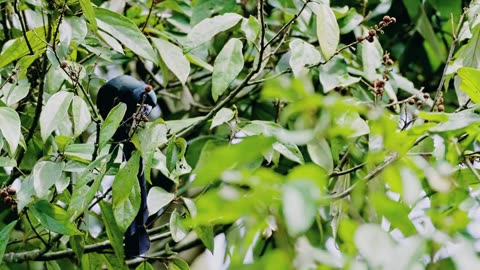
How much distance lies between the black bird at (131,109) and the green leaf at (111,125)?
77mm

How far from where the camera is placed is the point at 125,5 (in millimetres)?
1688

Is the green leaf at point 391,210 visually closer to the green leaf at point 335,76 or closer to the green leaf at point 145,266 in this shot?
the green leaf at point 145,266

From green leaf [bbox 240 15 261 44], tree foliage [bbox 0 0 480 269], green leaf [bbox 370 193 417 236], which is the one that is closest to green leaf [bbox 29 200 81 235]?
tree foliage [bbox 0 0 480 269]

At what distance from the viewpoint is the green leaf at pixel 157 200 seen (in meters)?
1.13

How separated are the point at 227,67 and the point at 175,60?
105 mm

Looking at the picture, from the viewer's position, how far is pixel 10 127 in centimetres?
109

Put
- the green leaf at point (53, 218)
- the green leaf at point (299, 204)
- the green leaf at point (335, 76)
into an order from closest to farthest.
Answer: the green leaf at point (299, 204) → the green leaf at point (53, 218) → the green leaf at point (335, 76)

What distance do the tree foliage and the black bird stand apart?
0.02 m

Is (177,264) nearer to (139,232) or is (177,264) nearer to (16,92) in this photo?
(139,232)

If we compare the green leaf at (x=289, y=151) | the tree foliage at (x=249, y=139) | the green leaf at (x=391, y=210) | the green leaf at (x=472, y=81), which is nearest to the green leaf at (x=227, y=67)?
the tree foliage at (x=249, y=139)

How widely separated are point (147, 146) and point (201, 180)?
Result: 1.74 ft

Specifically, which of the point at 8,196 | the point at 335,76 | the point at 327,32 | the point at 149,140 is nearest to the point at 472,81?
the point at 327,32

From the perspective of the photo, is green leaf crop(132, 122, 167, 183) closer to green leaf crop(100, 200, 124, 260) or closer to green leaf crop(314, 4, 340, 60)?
green leaf crop(100, 200, 124, 260)

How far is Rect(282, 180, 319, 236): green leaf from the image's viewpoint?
0.47 m
